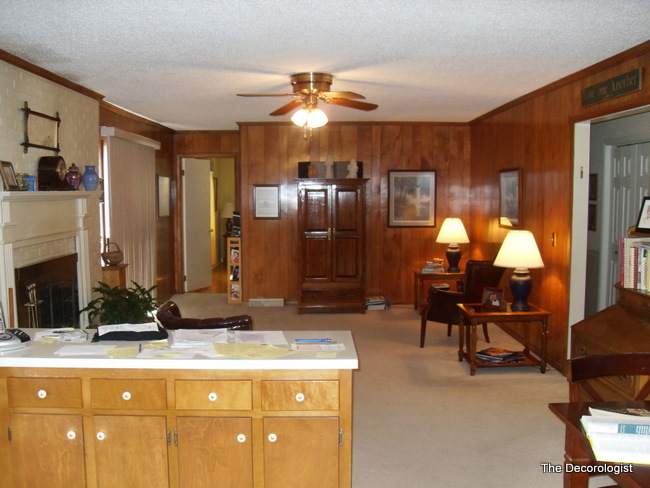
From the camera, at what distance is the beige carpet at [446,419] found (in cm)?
Result: 331

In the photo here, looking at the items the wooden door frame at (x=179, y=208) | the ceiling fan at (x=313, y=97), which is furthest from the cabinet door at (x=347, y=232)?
the ceiling fan at (x=313, y=97)

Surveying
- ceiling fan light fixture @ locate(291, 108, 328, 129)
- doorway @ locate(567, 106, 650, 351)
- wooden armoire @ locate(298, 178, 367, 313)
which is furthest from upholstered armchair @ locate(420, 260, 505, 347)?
ceiling fan light fixture @ locate(291, 108, 328, 129)

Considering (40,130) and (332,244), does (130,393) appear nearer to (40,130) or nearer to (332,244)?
(40,130)

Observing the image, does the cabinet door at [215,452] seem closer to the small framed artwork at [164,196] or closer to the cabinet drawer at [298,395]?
the cabinet drawer at [298,395]

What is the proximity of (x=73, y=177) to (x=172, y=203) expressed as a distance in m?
3.59

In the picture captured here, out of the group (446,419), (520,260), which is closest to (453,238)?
(520,260)

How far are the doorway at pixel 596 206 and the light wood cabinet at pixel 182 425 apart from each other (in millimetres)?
3046

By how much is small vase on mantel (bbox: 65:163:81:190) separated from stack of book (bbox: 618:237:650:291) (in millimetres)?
4248

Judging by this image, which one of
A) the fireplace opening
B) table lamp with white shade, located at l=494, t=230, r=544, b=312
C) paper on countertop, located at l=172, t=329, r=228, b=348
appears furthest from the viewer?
table lamp with white shade, located at l=494, t=230, r=544, b=312

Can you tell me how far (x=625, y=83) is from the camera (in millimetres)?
4016

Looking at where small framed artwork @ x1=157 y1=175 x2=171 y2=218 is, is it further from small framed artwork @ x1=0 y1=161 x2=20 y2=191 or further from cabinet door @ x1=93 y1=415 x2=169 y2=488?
cabinet door @ x1=93 y1=415 x2=169 y2=488

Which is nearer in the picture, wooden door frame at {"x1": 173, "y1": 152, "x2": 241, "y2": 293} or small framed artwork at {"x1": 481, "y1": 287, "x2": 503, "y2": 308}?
small framed artwork at {"x1": 481, "y1": 287, "x2": 503, "y2": 308}

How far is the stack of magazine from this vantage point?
1.73 metres

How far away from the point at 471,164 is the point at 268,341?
5.63 m
